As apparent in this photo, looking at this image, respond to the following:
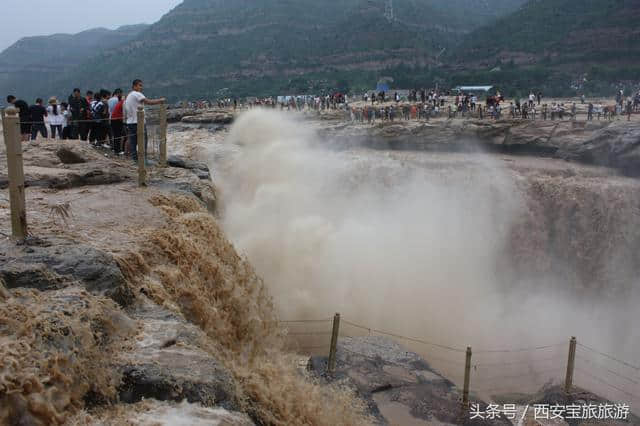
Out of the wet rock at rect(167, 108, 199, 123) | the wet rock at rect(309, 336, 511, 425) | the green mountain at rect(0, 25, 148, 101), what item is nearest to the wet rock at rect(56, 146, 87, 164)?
the wet rock at rect(309, 336, 511, 425)

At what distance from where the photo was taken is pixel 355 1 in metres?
110

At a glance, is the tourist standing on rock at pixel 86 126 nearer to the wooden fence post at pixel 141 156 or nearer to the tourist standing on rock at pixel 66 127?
the tourist standing on rock at pixel 66 127

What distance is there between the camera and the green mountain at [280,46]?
72.0 m

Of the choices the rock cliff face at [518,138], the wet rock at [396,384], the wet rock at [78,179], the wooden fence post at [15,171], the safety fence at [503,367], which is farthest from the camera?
the rock cliff face at [518,138]

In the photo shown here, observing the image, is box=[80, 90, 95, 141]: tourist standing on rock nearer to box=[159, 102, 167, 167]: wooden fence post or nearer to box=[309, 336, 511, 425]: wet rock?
box=[159, 102, 167, 167]: wooden fence post

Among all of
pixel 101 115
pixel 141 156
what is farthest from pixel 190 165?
pixel 141 156

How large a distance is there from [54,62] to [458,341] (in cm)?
12605

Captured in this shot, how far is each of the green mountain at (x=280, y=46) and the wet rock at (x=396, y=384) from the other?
4845 cm

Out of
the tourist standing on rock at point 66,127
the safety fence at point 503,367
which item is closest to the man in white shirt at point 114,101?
the tourist standing on rock at point 66,127

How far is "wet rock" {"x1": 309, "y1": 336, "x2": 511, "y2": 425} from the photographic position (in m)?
8.23

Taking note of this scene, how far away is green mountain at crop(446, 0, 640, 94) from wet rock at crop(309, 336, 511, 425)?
3035 centimetres

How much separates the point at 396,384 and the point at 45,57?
147332 millimetres

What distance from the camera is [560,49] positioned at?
2124 inches

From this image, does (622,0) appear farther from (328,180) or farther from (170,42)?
(170,42)
